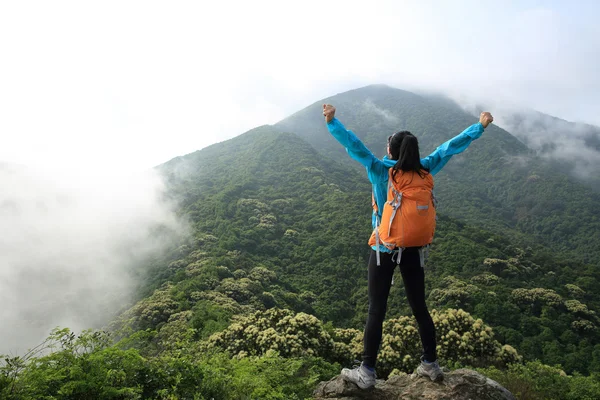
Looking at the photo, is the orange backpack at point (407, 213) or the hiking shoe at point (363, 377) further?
the hiking shoe at point (363, 377)

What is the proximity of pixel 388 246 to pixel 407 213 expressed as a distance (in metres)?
0.34

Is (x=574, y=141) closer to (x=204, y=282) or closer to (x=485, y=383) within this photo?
(x=204, y=282)

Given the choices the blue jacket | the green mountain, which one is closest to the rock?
the blue jacket

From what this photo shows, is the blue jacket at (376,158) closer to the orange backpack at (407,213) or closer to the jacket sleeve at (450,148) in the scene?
the jacket sleeve at (450,148)

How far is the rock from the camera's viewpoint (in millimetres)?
3969

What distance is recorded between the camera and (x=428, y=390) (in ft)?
13.3

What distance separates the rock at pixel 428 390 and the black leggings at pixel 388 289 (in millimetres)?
602

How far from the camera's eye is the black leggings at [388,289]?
3475mm

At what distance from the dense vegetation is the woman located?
1364mm

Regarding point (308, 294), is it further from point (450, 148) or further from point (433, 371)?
point (450, 148)

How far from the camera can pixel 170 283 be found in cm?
3259

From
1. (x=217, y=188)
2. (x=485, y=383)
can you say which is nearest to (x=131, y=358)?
(x=485, y=383)

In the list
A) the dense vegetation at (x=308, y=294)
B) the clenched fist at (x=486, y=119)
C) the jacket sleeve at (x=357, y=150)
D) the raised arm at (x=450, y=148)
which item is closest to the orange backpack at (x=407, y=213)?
the jacket sleeve at (x=357, y=150)

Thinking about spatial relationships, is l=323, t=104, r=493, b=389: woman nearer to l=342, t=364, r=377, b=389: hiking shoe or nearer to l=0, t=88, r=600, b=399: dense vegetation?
l=342, t=364, r=377, b=389: hiking shoe
